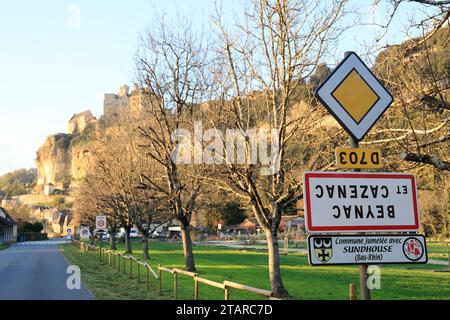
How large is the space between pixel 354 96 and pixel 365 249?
4.52 ft

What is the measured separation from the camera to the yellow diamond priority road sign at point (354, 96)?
438 cm

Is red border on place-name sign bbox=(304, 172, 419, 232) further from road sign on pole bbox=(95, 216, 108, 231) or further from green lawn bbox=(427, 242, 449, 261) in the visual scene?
green lawn bbox=(427, 242, 449, 261)

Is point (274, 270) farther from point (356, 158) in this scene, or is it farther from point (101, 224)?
point (101, 224)

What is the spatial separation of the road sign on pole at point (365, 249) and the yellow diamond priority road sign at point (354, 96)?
3.04 ft

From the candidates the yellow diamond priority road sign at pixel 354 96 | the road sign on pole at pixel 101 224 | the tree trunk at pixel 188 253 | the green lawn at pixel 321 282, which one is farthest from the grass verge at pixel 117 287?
the yellow diamond priority road sign at pixel 354 96

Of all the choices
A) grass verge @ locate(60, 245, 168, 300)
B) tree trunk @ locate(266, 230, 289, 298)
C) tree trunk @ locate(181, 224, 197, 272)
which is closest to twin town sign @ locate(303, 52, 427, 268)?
tree trunk @ locate(266, 230, 289, 298)

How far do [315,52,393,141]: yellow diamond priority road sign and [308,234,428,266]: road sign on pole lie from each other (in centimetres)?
93

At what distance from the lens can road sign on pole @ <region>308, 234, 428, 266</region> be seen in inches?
167

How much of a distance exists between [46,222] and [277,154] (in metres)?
196
